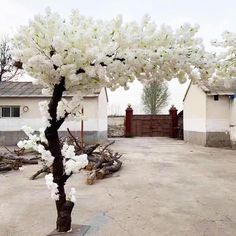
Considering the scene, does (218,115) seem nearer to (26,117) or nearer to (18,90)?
(26,117)

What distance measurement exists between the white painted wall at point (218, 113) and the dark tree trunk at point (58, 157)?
14.2m

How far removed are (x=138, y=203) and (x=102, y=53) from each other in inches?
143

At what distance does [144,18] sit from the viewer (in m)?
3.79

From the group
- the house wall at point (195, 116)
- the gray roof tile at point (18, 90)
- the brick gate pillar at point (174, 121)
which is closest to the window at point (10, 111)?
the gray roof tile at point (18, 90)

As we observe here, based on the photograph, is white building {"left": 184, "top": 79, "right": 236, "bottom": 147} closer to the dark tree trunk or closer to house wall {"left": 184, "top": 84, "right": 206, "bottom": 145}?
house wall {"left": 184, "top": 84, "right": 206, "bottom": 145}

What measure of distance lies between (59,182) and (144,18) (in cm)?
226

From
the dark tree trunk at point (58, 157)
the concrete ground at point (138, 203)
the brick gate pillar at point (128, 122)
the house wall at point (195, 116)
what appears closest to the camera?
the dark tree trunk at point (58, 157)

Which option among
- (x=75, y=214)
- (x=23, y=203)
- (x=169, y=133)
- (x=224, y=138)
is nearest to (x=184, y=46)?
(x=75, y=214)

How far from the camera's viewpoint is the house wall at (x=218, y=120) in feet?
57.1

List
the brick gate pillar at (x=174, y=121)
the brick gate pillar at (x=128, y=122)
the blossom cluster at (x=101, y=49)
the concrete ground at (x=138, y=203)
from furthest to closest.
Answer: the brick gate pillar at (x=128, y=122)
the brick gate pillar at (x=174, y=121)
the concrete ground at (x=138, y=203)
the blossom cluster at (x=101, y=49)

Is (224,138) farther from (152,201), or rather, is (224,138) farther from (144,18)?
(144,18)

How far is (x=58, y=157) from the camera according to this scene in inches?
168

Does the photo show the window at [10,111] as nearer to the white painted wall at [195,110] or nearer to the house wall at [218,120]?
the white painted wall at [195,110]

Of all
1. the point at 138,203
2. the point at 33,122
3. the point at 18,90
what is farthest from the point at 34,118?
the point at 138,203
